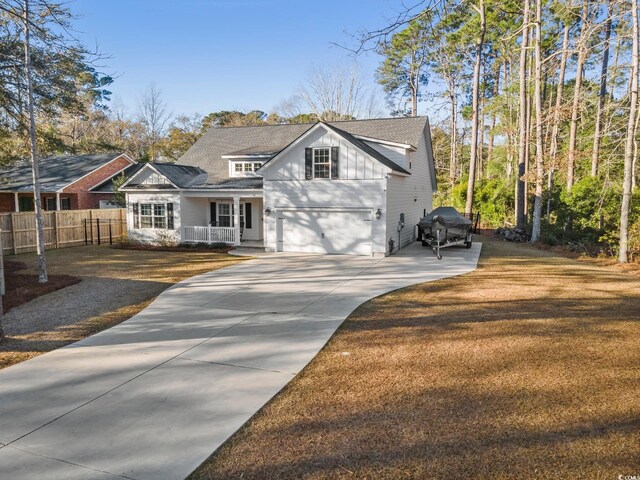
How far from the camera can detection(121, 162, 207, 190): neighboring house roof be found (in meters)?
20.2

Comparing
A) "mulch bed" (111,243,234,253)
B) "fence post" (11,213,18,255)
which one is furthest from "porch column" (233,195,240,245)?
"fence post" (11,213,18,255)

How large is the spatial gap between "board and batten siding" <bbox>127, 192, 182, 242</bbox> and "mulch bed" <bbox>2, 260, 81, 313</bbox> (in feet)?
24.3

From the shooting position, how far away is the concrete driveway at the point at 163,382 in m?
3.81

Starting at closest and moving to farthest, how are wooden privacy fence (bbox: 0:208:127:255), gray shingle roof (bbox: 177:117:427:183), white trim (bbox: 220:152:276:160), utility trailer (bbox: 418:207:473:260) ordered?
utility trailer (bbox: 418:207:473:260) → wooden privacy fence (bbox: 0:208:127:255) → white trim (bbox: 220:152:276:160) → gray shingle roof (bbox: 177:117:427:183)

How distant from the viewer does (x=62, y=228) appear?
1997cm

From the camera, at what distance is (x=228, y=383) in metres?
5.30

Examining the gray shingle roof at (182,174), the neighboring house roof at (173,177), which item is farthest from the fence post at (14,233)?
the gray shingle roof at (182,174)

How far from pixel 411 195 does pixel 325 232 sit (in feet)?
19.2

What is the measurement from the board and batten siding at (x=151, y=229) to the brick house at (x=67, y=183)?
342 inches

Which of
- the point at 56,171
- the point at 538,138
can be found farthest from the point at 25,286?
the point at 56,171

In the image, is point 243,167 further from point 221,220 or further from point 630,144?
point 630,144

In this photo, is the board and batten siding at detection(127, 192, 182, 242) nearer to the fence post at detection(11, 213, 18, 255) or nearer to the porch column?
the porch column

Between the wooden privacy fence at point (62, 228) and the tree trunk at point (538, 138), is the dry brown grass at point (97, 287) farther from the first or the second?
the tree trunk at point (538, 138)

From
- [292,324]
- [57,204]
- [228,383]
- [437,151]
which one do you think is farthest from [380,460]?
[437,151]
